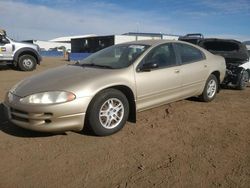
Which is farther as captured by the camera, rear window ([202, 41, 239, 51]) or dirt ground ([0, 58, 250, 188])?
rear window ([202, 41, 239, 51])

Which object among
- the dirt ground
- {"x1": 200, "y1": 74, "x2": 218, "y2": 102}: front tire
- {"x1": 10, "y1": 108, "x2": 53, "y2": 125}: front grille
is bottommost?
the dirt ground

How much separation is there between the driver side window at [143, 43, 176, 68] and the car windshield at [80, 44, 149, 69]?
17 cm

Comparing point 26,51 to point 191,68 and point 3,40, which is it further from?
point 191,68

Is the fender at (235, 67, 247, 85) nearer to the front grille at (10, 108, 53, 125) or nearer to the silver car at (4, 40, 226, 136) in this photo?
the silver car at (4, 40, 226, 136)

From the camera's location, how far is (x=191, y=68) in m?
6.23

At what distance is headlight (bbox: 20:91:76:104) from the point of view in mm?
4391

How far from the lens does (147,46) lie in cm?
562

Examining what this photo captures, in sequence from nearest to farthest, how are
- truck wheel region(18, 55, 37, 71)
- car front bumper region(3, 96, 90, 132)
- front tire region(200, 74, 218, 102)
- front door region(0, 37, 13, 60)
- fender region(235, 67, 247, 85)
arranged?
car front bumper region(3, 96, 90, 132) → front tire region(200, 74, 218, 102) → fender region(235, 67, 247, 85) → front door region(0, 37, 13, 60) → truck wheel region(18, 55, 37, 71)

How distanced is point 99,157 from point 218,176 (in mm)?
1424

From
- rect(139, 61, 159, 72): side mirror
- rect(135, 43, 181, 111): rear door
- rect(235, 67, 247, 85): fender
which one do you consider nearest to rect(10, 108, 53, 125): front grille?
rect(135, 43, 181, 111): rear door

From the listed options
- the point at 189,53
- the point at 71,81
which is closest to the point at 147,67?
the point at 71,81

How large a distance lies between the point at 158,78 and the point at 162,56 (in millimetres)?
504

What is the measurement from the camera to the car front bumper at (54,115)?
4.33 metres

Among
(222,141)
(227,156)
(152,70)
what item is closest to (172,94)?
(152,70)
